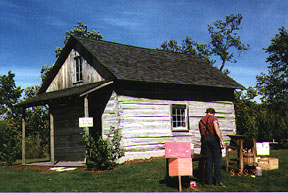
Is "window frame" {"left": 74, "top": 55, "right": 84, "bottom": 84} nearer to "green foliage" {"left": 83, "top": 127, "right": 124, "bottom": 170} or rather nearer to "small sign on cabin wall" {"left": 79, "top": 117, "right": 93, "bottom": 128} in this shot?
"small sign on cabin wall" {"left": 79, "top": 117, "right": 93, "bottom": 128}

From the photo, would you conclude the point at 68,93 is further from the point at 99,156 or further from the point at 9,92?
the point at 9,92

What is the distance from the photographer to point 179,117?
1661 cm

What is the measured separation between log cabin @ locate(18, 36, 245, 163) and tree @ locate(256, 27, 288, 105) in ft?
86.7

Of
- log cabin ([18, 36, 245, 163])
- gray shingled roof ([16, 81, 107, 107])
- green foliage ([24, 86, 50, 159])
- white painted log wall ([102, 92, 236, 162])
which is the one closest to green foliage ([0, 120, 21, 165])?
green foliage ([24, 86, 50, 159])

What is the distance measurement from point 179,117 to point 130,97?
3.24 metres

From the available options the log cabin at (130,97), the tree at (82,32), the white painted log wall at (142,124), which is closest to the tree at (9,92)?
the tree at (82,32)

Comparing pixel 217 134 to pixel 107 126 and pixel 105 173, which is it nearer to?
pixel 105 173

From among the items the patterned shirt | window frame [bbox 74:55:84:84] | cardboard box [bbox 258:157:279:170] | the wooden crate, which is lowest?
cardboard box [bbox 258:157:279:170]

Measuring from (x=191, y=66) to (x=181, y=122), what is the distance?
452 centimetres

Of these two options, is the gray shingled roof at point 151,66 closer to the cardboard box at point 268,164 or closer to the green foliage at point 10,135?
the cardboard box at point 268,164

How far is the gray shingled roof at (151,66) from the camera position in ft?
50.2

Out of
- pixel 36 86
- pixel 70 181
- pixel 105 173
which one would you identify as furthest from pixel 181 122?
pixel 36 86

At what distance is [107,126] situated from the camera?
14.9 metres

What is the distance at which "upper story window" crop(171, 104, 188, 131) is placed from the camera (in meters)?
16.4
